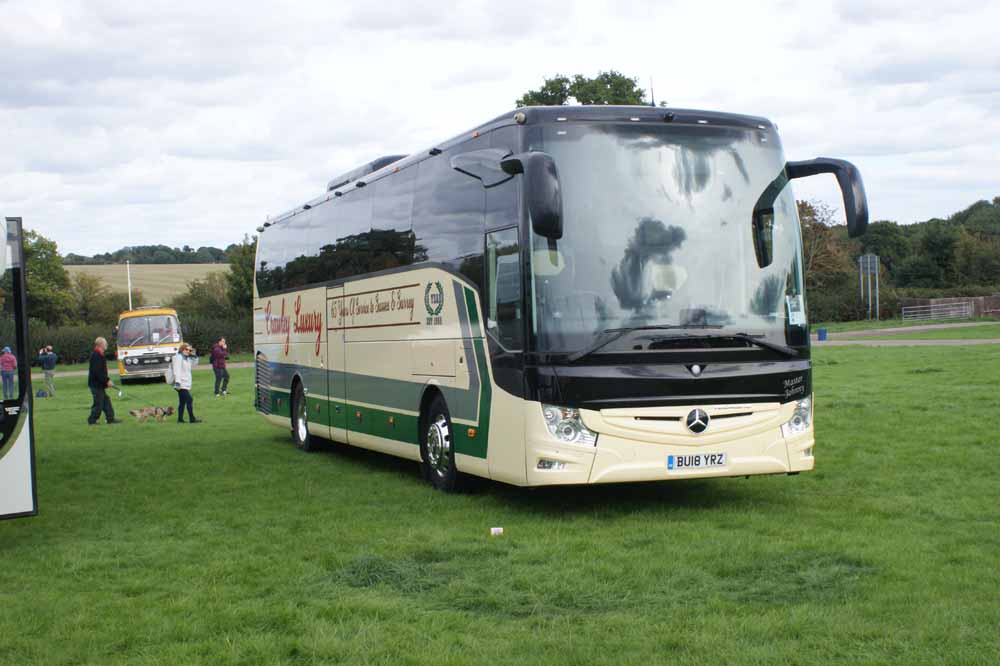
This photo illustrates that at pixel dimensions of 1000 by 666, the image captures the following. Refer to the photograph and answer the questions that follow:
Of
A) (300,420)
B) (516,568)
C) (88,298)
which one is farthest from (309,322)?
(88,298)

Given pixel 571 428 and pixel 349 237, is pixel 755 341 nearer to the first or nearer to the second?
pixel 571 428

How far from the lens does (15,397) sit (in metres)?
10.0

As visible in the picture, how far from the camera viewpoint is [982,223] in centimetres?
11669

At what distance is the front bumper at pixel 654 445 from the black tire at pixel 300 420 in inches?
340

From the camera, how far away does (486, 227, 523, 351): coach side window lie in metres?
10.8

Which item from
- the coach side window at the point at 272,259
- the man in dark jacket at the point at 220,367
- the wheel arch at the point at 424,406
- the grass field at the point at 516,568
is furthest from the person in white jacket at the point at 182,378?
the wheel arch at the point at 424,406

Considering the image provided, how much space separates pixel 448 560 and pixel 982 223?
11789cm

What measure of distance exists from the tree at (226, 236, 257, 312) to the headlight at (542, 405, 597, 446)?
74273mm

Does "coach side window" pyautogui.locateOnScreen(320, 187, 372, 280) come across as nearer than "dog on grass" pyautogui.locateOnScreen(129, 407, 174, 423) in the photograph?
Yes

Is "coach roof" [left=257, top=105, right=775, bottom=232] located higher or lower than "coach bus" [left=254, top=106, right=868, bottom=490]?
higher

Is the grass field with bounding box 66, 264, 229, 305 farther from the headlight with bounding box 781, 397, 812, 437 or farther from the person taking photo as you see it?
the headlight with bounding box 781, 397, 812, 437

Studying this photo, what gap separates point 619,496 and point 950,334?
42.4 m

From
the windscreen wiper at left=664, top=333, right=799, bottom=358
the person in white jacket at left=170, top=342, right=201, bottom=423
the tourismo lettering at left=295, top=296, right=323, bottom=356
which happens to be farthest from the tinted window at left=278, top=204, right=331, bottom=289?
the windscreen wiper at left=664, top=333, right=799, bottom=358

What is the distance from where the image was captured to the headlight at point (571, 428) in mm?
10445
